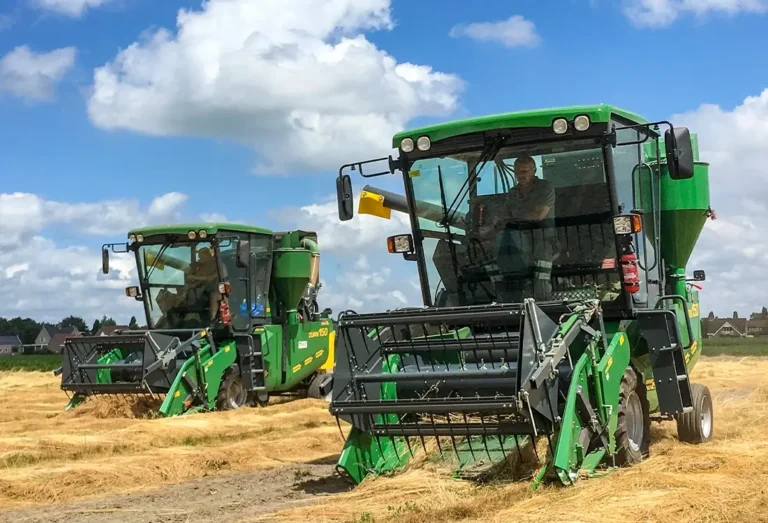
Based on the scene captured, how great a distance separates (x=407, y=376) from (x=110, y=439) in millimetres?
4229

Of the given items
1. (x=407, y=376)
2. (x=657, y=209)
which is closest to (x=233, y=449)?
(x=407, y=376)

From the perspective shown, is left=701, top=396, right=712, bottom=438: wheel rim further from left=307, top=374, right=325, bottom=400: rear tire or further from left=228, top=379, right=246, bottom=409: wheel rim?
left=307, top=374, right=325, bottom=400: rear tire

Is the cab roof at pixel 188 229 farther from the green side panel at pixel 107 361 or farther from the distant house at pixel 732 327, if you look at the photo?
the distant house at pixel 732 327

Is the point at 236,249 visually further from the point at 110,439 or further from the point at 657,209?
the point at 657,209

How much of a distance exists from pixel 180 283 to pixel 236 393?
1760 millimetres

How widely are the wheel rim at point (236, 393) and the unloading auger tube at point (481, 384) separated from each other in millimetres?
6421

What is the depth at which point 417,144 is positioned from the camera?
7.42 m

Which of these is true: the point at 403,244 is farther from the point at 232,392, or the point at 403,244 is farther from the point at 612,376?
the point at 232,392

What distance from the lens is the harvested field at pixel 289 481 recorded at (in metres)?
5.07

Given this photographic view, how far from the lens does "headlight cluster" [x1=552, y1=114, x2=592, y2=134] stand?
6.75 m

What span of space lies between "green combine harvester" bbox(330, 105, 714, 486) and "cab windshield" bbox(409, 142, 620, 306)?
1 centimetres

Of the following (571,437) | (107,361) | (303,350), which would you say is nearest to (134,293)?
(107,361)

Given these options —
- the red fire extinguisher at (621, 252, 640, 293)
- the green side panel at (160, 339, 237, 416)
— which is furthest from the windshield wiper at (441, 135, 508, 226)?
the green side panel at (160, 339, 237, 416)

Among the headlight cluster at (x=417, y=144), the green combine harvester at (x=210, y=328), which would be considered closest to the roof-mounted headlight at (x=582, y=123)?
the headlight cluster at (x=417, y=144)
